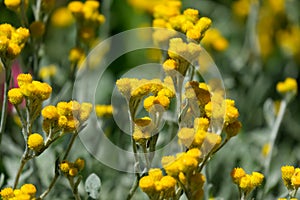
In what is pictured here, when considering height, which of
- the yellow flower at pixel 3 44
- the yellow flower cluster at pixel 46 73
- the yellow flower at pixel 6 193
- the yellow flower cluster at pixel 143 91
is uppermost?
the yellow flower at pixel 3 44

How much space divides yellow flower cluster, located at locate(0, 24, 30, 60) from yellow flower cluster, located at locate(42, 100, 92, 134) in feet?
0.63

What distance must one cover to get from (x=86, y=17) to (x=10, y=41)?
1.45ft

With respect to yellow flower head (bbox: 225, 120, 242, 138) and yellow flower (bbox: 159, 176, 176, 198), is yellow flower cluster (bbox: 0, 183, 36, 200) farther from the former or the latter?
yellow flower head (bbox: 225, 120, 242, 138)

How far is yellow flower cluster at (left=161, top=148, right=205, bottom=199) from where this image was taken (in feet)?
4.16

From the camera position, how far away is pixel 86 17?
1.95m

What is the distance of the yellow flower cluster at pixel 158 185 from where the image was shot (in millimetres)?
1280

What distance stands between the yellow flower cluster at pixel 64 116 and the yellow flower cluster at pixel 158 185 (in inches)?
9.2

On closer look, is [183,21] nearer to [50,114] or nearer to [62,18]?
[50,114]

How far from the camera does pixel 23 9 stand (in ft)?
5.93

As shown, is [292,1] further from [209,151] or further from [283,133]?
[209,151]

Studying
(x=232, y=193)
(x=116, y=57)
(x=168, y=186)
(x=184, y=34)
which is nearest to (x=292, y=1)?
(x=116, y=57)

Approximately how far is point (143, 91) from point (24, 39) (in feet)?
1.21

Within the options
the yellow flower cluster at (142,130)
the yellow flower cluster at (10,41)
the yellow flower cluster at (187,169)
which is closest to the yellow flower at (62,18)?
the yellow flower cluster at (10,41)

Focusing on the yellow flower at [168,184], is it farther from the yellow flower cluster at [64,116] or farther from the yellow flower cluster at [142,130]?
the yellow flower cluster at [64,116]
